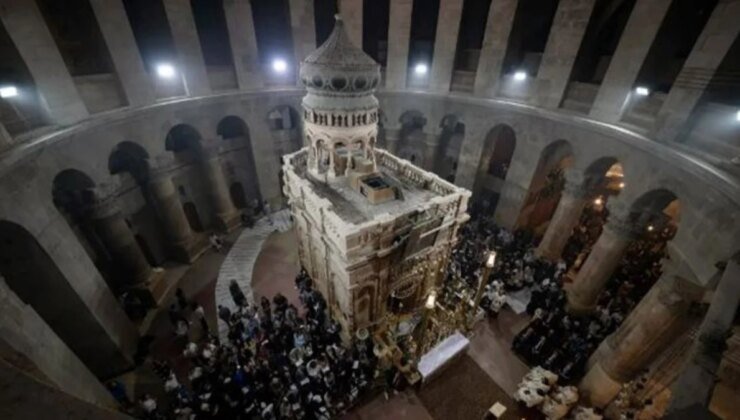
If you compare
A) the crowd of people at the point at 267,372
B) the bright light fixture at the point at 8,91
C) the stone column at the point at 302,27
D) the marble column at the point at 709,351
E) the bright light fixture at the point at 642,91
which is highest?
the stone column at the point at 302,27

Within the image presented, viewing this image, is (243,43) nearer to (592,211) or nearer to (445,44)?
(445,44)

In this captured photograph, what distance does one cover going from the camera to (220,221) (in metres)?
19.7

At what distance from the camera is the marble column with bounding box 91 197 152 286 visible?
1345 cm

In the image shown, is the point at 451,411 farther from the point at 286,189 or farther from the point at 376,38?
the point at 376,38

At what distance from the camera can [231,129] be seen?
67.1 ft

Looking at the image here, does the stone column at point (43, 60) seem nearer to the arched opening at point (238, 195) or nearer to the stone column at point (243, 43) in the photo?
the stone column at point (243, 43)

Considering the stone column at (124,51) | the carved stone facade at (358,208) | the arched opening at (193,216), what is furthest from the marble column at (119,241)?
the carved stone facade at (358,208)

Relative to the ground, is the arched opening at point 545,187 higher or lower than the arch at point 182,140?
lower

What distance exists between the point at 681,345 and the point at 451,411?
7.13 metres

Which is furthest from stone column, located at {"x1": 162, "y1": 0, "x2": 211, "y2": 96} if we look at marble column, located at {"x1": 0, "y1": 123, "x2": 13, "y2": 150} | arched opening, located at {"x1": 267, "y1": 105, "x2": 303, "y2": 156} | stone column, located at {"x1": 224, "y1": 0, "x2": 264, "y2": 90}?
marble column, located at {"x1": 0, "y1": 123, "x2": 13, "y2": 150}

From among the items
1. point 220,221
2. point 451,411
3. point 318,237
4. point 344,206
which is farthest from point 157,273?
point 451,411

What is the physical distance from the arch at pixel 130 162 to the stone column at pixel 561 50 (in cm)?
1842

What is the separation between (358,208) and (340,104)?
12.6 ft

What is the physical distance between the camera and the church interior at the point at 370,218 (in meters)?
9.78
